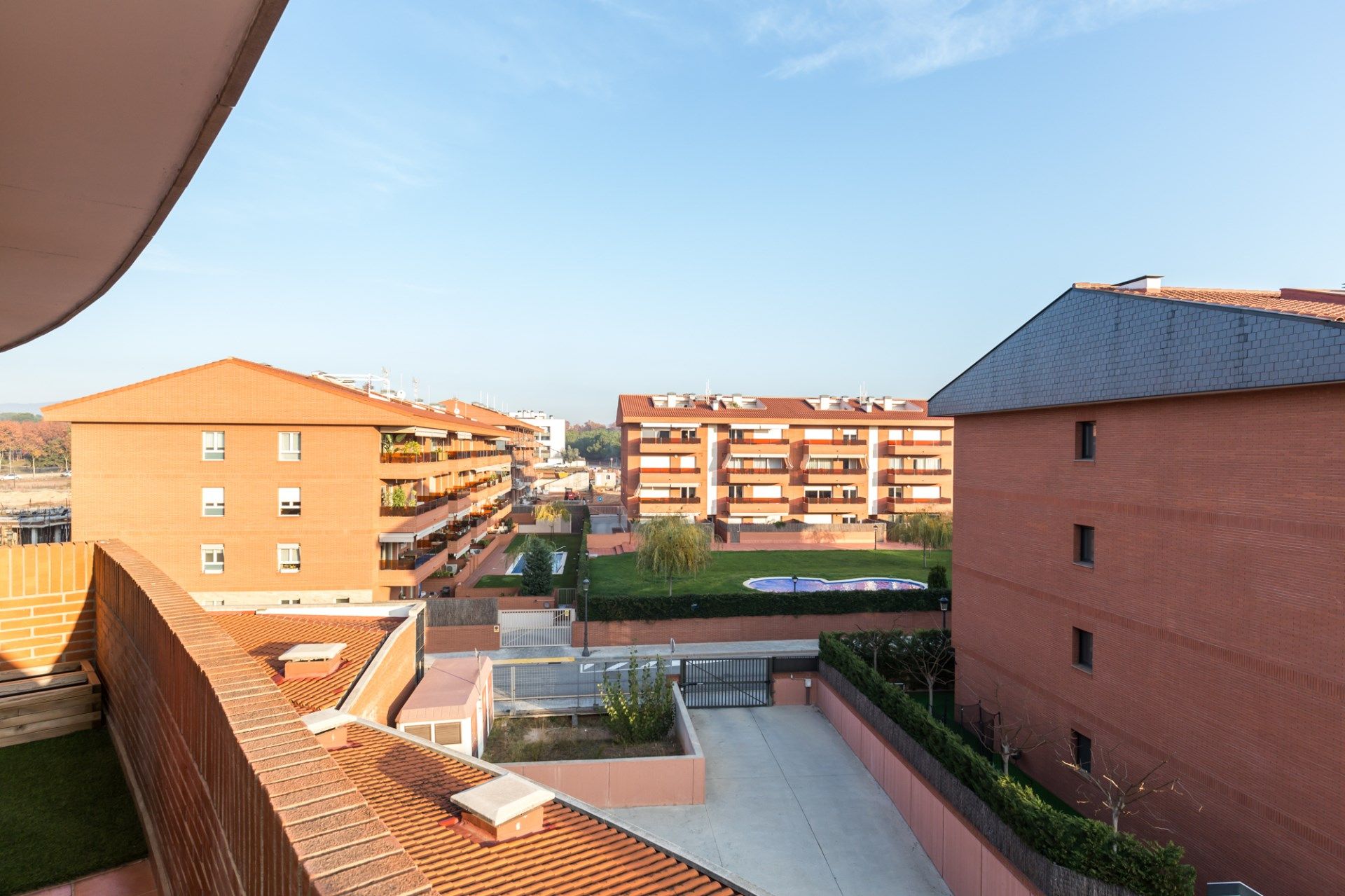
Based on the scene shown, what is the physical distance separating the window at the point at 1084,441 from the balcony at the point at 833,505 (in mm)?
32851

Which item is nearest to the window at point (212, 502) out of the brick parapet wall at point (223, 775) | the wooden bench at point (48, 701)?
the wooden bench at point (48, 701)

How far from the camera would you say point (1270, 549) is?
11.3 metres

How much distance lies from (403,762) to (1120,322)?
50.9ft

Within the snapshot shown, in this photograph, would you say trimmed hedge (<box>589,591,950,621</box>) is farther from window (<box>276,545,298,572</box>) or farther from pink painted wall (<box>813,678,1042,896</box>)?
window (<box>276,545,298,572</box>)

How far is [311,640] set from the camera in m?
14.4

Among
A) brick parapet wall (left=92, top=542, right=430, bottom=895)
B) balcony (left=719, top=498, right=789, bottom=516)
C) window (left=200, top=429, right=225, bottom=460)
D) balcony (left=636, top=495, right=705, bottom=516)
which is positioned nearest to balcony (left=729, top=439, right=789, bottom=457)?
balcony (left=719, top=498, right=789, bottom=516)

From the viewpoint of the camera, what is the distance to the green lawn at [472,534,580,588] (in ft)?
107

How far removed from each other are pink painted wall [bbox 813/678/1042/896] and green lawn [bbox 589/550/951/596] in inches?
515

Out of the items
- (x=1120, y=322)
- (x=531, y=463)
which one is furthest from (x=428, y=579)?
(x=531, y=463)

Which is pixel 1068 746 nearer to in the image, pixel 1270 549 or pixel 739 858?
pixel 1270 549

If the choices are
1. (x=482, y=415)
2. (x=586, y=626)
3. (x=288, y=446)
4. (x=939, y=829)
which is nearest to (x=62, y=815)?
(x=939, y=829)

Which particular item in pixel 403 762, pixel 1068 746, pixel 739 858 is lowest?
pixel 739 858

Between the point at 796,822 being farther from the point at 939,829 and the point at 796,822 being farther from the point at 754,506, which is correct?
the point at 754,506

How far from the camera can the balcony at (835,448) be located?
4888cm
